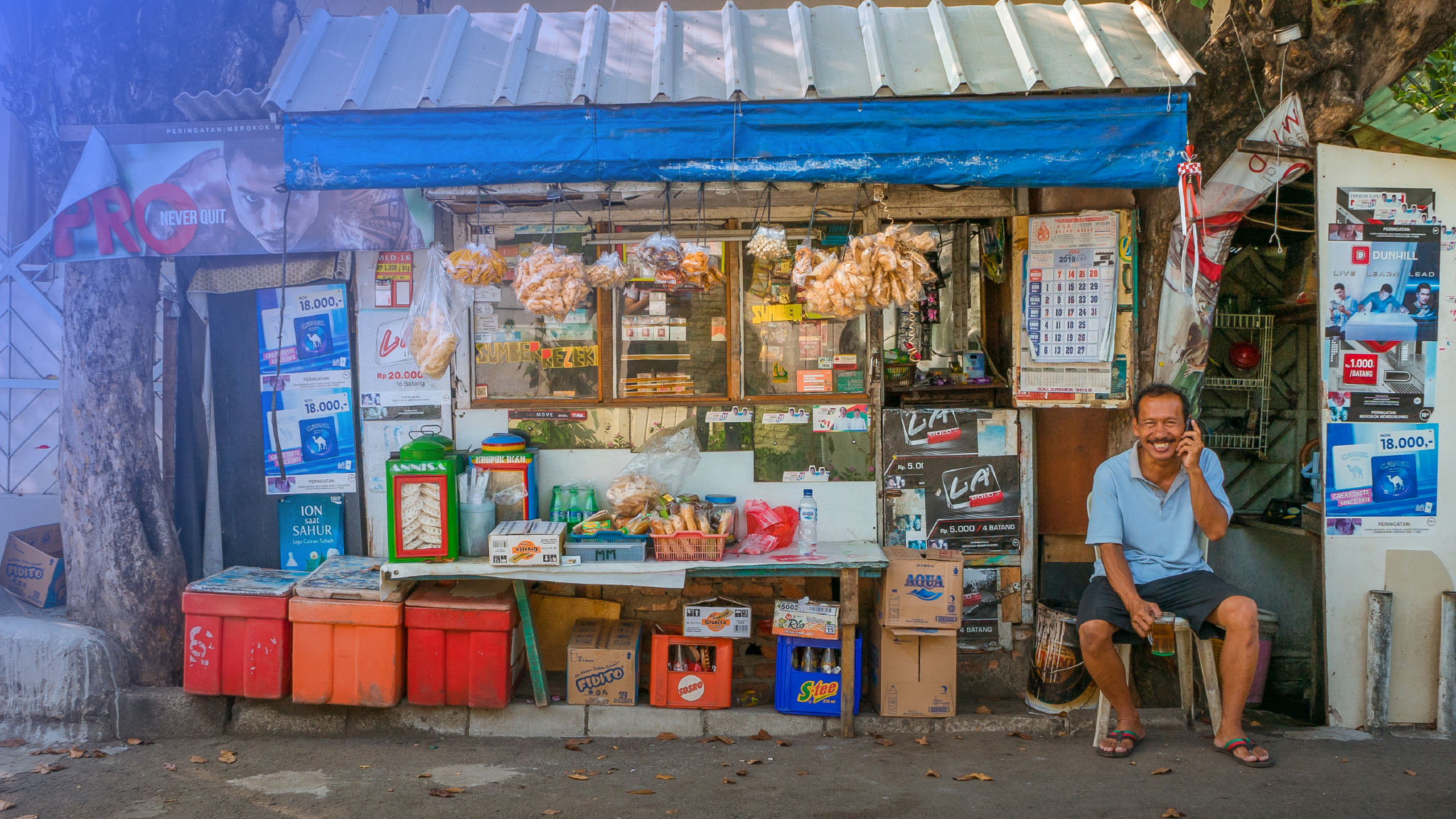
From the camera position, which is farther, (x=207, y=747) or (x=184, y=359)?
(x=184, y=359)

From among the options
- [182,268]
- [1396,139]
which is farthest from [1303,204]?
[182,268]

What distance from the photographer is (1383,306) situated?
4508 millimetres

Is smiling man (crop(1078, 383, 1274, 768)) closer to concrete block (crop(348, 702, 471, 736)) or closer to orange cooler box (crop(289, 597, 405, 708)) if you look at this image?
concrete block (crop(348, 702, 471, 736))

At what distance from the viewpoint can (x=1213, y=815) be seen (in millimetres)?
3484

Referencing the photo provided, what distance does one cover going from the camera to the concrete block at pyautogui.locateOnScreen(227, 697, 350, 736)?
4613 millimetres

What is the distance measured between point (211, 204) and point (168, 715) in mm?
2936

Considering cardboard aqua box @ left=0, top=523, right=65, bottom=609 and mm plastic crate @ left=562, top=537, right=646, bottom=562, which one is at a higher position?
mm plastic crate @ left=562, top=537, right=646, bottom=562

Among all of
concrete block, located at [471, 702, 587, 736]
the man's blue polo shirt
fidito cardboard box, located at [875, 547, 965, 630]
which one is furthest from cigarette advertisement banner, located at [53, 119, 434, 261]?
the man's blue polo shirt

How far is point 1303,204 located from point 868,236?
323 cm

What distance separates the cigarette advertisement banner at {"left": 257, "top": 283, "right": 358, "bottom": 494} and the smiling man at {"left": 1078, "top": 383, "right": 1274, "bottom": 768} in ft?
14.5

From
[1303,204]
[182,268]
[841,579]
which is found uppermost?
[1303,204]

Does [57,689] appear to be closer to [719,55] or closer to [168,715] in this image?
[168,715]

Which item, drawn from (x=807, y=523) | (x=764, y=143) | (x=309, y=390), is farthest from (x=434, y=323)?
(x=807, y=523)

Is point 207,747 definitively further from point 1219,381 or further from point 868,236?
point 1219,381
